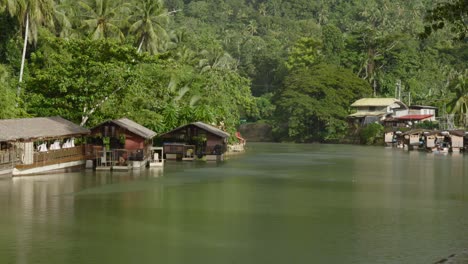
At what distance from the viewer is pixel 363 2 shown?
159500 millimetres

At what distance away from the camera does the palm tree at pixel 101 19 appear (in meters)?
64.0

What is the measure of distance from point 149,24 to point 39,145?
28701 millimetres

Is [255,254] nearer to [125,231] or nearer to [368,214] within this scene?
[125,231]

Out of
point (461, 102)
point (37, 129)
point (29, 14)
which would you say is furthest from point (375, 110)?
point (37, 129)

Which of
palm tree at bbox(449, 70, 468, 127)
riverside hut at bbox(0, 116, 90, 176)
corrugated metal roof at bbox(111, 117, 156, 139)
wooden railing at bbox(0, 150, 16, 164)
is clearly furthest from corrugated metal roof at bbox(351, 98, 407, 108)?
wooden railing at bbox(0, 150, 16, 164)

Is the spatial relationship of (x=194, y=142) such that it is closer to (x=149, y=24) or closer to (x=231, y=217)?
(x=149, y=24)

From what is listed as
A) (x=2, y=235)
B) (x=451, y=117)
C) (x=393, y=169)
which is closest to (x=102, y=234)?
(x=2, y=235)

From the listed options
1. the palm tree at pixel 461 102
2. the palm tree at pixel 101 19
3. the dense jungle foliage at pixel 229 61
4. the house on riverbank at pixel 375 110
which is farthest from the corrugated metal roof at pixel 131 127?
the palm tree at pixel 461 102

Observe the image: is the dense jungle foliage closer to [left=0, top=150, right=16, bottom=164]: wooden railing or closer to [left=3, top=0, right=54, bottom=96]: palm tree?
[left=3, top=0, right=54, bottom=96]: palm tree

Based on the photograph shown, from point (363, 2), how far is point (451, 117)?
76.7 metres

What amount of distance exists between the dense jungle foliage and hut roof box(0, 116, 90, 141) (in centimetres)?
286

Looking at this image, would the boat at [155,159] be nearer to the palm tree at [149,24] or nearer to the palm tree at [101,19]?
the palm tree at [101,19]

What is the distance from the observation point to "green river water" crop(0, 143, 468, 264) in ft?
71.4

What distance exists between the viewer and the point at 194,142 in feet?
191
